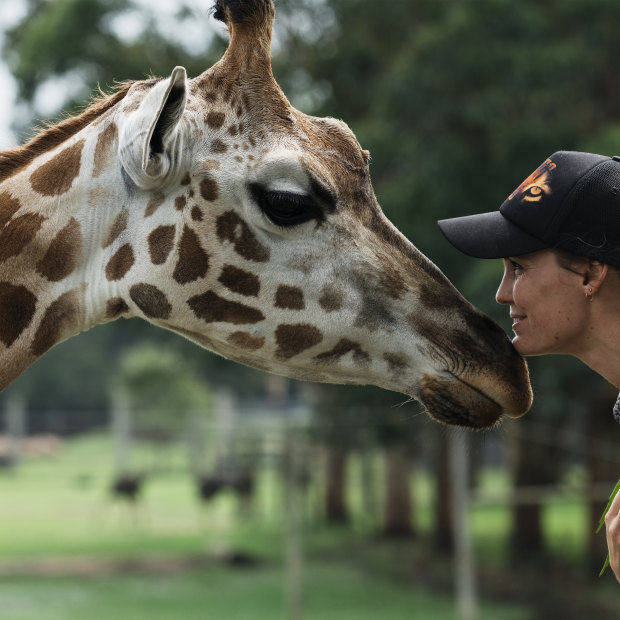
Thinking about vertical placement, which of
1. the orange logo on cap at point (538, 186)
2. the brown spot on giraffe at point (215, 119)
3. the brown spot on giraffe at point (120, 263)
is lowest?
the brown spot on giraffe at point (120, 263)

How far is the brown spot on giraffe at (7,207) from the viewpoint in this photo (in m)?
2.39

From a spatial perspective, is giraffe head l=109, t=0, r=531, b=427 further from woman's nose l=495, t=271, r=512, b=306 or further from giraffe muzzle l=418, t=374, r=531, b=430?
woman's nose l=495, t=271, r=512, b=306

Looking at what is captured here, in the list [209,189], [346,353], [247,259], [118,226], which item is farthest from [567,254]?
[118,226]

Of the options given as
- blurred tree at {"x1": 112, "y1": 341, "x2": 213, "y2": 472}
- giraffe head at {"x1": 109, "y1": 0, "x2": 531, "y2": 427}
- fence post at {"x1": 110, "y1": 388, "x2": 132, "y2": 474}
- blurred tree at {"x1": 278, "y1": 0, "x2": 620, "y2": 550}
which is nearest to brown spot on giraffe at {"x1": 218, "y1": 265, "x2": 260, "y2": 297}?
giraffe head at {"x1": 109, "y1": 0, "x2": 531, "y2": 427}

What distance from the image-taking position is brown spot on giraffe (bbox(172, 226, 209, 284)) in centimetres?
233

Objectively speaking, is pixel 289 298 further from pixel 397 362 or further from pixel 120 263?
pixel 120 263

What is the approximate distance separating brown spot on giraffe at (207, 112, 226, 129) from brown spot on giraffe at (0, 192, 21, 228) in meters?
0.54

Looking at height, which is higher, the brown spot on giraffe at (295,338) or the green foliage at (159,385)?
the green foliage at (159,385)

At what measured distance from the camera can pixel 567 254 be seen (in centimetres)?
207

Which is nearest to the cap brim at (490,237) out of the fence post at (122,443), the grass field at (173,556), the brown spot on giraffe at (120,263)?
the brown spot on giraffe at (120,263)

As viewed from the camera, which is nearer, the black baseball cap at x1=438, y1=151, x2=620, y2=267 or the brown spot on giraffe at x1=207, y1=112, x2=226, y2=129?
the black baseball cap at x1=438, y1=151, x2=620, y2=267

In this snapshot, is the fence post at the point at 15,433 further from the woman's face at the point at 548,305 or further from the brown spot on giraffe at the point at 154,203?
the woman's face at the point at 548,305

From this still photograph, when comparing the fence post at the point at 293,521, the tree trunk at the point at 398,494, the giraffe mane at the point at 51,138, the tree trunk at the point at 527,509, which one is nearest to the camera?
the giraffe mane at the point at 51,138

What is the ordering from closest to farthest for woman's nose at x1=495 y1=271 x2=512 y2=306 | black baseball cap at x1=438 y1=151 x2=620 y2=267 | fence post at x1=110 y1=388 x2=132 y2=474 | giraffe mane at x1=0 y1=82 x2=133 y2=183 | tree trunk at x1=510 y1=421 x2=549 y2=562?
black baseball cap at x1=438 y1=151 x2=620 y2=267 → woman's nose at x1=495 y1=271 x2=512 y2=306 → giraffe mane at x1=0 y1=82 x2=133 y2=183 → tree trunk at x1=510 y1=421 x2=549 y2=562 → fence post at x1=110 y1=388 x2=132 y2=474
